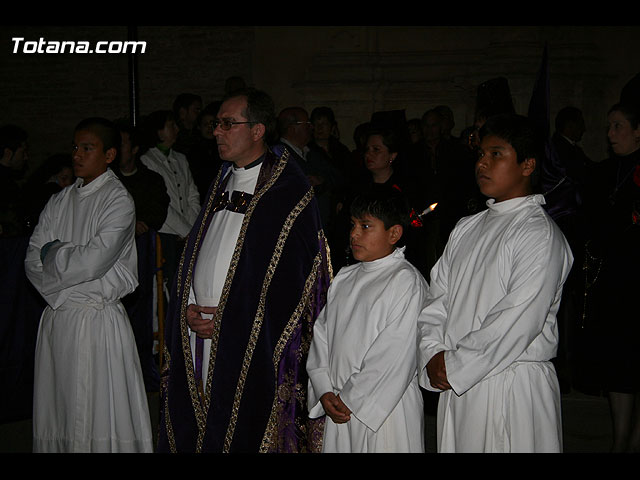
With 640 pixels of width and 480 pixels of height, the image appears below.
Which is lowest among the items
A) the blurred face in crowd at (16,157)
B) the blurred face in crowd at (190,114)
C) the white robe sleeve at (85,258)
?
the white robe sleeve at (85,258)

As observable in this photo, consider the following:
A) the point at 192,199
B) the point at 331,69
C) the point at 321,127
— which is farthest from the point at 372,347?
the point at 331,69

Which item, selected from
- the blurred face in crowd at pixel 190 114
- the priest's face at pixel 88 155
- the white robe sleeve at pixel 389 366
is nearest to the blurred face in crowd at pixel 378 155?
the priest's face at pixel 88 155

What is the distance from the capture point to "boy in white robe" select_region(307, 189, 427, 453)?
11.9ft

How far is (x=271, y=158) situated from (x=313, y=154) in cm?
333

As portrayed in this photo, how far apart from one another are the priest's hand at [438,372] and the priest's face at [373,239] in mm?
572

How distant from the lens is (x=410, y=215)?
392cm

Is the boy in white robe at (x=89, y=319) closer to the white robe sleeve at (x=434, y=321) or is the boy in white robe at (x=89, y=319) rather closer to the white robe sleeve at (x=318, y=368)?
the white robe sleeve at (x=318, y=368)

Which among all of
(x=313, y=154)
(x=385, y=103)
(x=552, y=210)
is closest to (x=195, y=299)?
(x=552, y=210)

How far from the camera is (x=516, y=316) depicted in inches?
131

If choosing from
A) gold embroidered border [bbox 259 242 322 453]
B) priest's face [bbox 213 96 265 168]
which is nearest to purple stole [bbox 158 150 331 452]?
gold embroidered border [bbox 259 242 322 453]

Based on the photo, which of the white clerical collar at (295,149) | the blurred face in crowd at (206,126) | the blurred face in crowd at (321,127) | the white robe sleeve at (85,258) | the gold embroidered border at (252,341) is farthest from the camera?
the blurred face in crowd at (321,127)

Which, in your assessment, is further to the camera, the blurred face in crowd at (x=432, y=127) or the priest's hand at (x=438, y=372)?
the blurred face in crowd at (x=432, y=127)

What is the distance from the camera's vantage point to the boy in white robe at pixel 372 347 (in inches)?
143

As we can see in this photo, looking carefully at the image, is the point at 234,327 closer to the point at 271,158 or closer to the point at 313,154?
the point at 271,158
